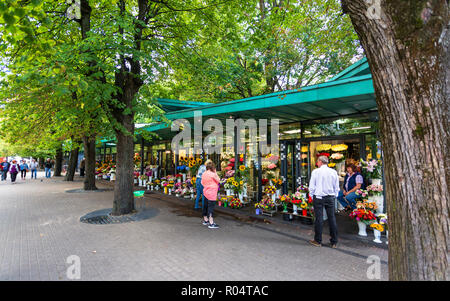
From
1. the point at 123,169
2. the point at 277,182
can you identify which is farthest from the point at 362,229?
the point at 123,169

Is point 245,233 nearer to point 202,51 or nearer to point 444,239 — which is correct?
point 444,239

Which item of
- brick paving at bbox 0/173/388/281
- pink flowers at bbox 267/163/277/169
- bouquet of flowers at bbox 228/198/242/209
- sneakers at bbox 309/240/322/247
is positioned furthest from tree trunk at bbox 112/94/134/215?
sneakers at bbox 309/240/322/247

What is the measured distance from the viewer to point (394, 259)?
2.12 m

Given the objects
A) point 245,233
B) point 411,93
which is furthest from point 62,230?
point 411,93

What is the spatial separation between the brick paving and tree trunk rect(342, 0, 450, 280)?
2.09 metres

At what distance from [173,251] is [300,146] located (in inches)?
222

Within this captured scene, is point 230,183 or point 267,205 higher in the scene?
point 230,183

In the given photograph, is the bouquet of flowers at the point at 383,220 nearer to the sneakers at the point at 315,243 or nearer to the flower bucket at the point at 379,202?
the flower bucket at the point at 379,202

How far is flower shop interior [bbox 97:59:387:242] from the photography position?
18.7 feet

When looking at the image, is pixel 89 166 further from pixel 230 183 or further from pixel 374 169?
pixel 374 169

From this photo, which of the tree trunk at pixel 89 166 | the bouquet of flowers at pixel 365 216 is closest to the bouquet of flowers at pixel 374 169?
the bouquet of flowers at pixel 365 216

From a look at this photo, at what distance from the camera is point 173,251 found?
4.66 m

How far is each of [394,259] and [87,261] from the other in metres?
4.69

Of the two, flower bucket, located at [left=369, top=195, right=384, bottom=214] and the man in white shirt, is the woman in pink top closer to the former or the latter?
the man in white shirt
